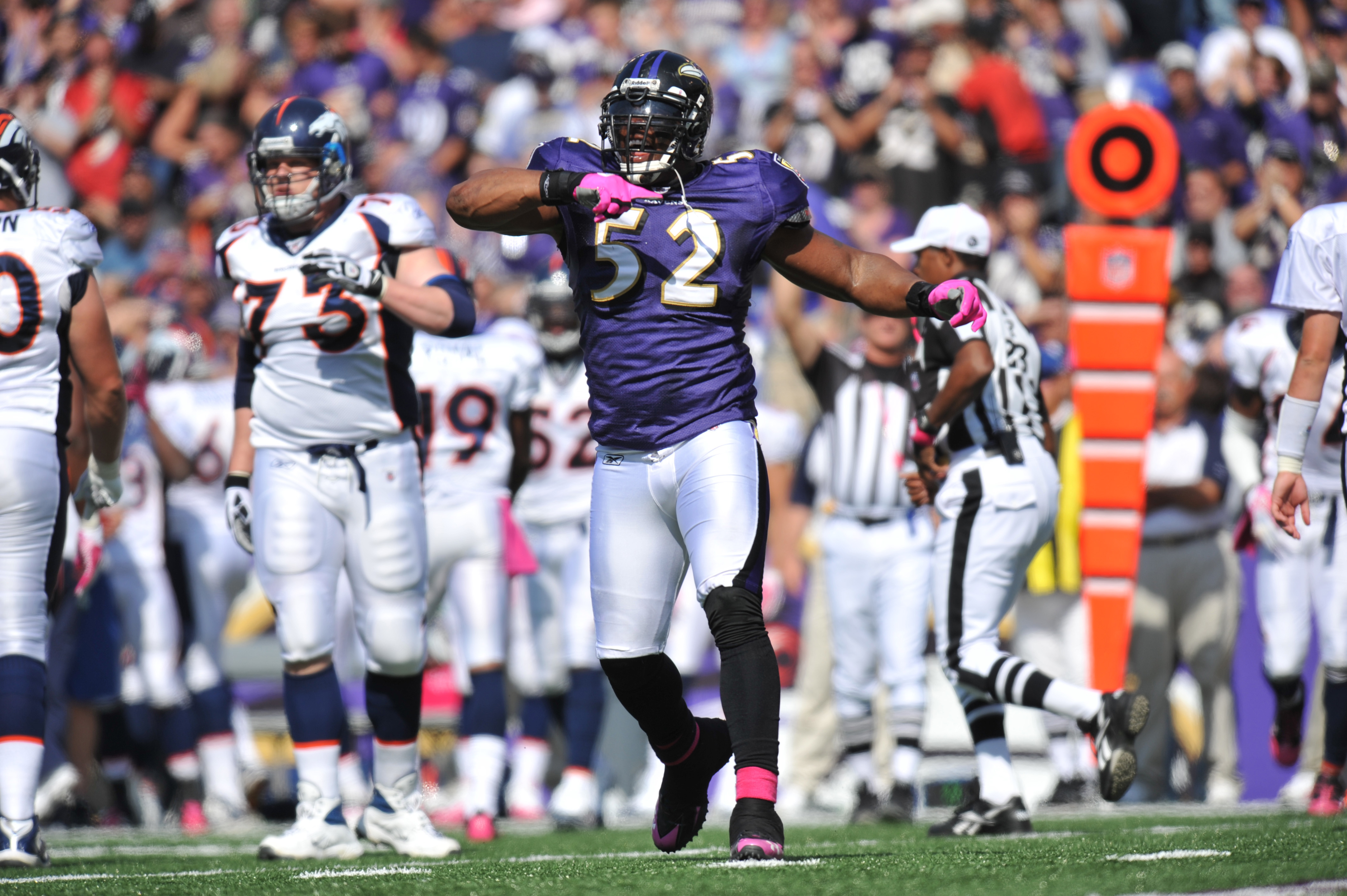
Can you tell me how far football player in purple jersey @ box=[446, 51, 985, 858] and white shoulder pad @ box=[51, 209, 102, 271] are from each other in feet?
5.07

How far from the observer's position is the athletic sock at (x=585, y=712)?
25.2ft

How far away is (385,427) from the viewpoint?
5578 millimetres

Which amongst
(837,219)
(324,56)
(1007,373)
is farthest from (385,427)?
(324,56)

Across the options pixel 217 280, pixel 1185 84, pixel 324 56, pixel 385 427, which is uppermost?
pixel 324 56

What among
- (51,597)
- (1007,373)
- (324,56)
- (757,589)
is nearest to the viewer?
(757,589)

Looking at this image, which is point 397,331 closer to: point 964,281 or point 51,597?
point 51,597

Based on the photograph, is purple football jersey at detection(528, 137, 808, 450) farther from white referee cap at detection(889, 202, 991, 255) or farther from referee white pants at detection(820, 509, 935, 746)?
referee white pants at detection(820, 509, 935, 746)

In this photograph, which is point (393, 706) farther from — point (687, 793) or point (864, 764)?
point (864, 764)

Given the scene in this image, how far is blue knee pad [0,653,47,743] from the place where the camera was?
17.1 ft

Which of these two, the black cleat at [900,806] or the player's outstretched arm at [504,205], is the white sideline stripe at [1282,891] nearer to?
the player's outstretched arm at [504,205]

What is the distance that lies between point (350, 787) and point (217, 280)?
4.94 meters

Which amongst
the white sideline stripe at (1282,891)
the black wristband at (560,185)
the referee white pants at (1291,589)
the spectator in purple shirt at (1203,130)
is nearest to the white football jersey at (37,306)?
the black wristband at (560,185)

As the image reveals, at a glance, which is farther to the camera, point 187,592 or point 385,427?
point 187,592

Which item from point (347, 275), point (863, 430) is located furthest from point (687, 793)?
point (863, 430)
